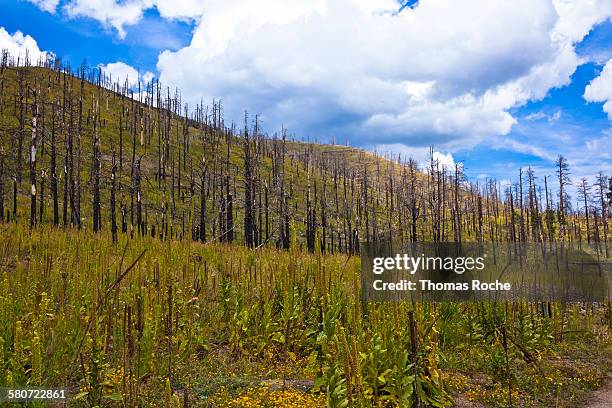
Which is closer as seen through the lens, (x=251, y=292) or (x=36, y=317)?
(x=36, y=317)

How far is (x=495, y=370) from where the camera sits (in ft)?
21.6

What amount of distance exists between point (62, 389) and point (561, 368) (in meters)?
8.11

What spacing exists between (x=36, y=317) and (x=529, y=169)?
62475 millimetres

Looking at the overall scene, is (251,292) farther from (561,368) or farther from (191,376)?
(561,368)

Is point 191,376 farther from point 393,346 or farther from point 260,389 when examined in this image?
point 393,346

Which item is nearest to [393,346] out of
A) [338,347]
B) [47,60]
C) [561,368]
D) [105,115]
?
[338,347]

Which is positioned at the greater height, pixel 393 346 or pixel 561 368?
pixel 393 346

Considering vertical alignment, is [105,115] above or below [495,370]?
above

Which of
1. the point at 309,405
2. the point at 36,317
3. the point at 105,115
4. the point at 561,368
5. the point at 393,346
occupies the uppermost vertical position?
the point at 105,115

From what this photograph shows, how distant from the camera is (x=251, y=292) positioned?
7.09 meters

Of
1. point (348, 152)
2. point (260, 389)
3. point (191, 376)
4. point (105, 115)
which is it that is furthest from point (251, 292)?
point (348, 152)

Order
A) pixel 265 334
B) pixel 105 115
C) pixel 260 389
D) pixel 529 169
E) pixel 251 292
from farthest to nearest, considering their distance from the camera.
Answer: pixel 105 115 < pixel 529 169 < pixel 251 292 < pixel 265 334 < pixel 260 389

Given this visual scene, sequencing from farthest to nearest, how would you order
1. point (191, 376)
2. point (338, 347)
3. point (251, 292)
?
point (251, 292)
point (191, 376)
point (338, 347)

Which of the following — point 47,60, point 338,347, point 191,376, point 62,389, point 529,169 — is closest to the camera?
point 62,389
